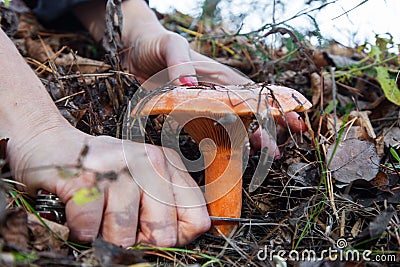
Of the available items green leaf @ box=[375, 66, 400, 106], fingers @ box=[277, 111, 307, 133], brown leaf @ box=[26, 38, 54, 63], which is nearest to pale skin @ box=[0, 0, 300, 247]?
fingers @ box=[277, 111, 307, 133]

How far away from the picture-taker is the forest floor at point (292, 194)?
116 cm

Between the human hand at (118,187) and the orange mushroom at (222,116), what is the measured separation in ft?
0.45

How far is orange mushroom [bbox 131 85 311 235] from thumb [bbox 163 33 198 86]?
1.27ft

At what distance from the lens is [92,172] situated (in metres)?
1.19

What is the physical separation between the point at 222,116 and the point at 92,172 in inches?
17.8

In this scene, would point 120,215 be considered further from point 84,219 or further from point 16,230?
point 16,230

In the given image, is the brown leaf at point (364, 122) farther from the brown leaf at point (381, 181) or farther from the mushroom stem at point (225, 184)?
the mushroom stem at point (225, 184)

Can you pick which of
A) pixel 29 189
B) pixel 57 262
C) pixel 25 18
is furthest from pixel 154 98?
pixel 25 18

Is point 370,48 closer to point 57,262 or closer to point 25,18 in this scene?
point 57,262

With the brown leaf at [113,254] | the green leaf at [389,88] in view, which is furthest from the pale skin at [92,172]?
the green leaf at [389,88]

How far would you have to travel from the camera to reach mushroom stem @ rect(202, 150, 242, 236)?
1.58 m

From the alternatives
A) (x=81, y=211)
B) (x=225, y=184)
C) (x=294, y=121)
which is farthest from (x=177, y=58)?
(x=81, y=211)

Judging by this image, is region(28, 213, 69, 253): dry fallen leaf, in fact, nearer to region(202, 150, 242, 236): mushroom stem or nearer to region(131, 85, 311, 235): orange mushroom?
region(131, 85, 311, 235): orange mushroom

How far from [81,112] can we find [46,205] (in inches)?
26.7
